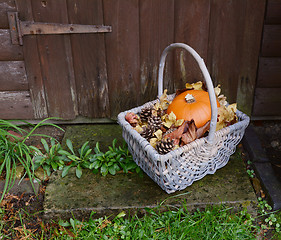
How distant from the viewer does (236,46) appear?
7.73 ft

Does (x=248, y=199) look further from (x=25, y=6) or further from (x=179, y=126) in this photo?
(x=25, y=6)

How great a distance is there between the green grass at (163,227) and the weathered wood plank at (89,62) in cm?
97

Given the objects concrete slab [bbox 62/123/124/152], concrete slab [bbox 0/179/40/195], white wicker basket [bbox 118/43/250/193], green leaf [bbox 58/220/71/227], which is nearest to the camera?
white wicker basket [bbox 118/43/250/193]

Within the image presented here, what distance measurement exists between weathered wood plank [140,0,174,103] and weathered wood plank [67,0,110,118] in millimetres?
283

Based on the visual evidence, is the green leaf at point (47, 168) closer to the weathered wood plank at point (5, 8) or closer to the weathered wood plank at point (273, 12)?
the weathered wood plank at point (5, 8)

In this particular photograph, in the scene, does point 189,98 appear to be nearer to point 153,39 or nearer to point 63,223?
point 153,39

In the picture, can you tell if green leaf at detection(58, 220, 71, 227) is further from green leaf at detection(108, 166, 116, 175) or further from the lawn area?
green leaf at detection(108, 166, 116, 175)

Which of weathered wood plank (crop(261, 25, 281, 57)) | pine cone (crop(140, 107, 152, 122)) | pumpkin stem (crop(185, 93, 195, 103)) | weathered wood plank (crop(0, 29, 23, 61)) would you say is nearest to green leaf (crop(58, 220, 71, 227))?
pine cone (crop(140, 107, 152, 122))

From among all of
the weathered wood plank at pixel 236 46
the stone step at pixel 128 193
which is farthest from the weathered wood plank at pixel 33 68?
the weathered wood plank at pixel 236 46

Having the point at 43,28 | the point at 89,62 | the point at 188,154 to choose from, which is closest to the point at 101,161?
the point at 188,154

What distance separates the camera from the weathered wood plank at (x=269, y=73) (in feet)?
7.84

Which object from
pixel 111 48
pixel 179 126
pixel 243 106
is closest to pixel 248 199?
pixel 179 126

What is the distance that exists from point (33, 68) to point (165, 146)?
1250 mm

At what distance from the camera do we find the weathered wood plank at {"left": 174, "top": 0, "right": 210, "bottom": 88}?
2252mm
